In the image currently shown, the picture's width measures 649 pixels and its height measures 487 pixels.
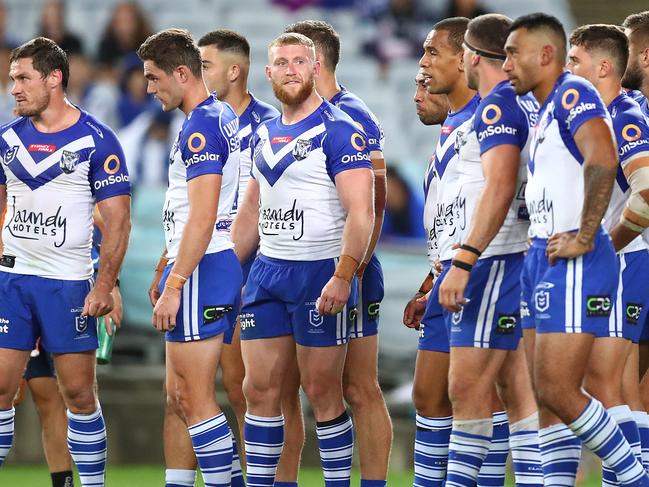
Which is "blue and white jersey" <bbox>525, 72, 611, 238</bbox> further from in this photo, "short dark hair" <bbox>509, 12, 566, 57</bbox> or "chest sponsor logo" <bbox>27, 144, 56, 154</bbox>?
"chest sponsor logo" <bbox>27, 144, 56, 154</bbox>

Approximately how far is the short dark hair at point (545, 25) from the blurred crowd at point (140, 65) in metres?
6.59

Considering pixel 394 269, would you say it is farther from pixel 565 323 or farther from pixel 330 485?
pixel 565 323

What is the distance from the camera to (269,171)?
632 centimetres

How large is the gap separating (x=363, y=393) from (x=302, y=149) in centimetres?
133

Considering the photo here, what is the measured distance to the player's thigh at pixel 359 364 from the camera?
6578mm

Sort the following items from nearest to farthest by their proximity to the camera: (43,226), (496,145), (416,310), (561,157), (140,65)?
(561,157) < (496,145) < (43,226) < (416,310) < (140,65)

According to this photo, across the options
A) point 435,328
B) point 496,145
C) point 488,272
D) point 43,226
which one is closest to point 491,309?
point 488,272

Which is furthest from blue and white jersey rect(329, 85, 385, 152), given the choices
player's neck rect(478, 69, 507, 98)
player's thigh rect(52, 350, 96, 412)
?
player's thigh rect(52, 350, 96, 412)

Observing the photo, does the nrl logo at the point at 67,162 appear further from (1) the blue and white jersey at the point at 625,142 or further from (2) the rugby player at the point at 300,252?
(1) the blue and white jersey at the point at 625,142

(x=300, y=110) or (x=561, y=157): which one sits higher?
(x=300, y=110)

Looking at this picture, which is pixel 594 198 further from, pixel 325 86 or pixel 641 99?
pixel 325 86

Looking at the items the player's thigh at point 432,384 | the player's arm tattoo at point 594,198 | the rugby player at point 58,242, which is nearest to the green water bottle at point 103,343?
the rugby player at point 58,242

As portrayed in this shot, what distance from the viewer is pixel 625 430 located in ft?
18.7

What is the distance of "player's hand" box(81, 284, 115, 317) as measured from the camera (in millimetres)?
6344
